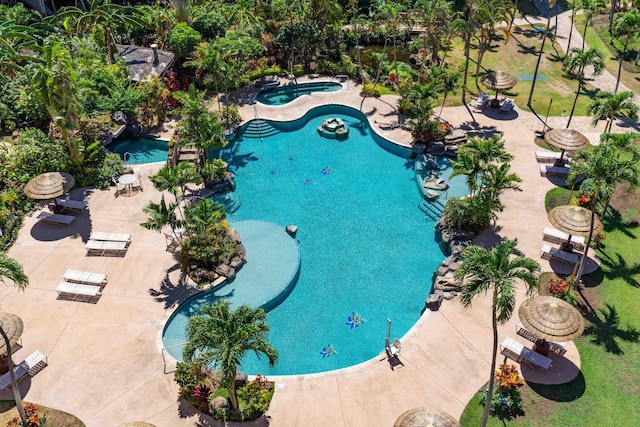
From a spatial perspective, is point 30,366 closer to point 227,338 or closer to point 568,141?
point 227,338

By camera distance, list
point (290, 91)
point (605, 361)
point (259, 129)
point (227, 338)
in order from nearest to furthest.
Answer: point (227, 338), point (605, 361), point (259, 129), point (290, 91)

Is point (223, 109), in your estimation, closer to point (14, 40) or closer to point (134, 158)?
point (134, 158)

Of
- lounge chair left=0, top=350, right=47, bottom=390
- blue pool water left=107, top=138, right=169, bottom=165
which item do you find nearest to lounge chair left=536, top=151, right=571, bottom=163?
blue pool water left=107, top=138, right=169, bottom=165

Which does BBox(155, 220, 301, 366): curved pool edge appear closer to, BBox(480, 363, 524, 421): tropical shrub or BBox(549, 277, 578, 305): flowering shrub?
BBox(480, 363, 524, 421): tropical shrub

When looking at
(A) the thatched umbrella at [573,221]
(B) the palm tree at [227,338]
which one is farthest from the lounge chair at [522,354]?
(B) the palm tree at [227,338]

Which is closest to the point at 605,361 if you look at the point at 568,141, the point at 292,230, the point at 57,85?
the point at 568,141

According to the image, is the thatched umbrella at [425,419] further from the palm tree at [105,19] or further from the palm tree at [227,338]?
the palm tree at [105,19]
